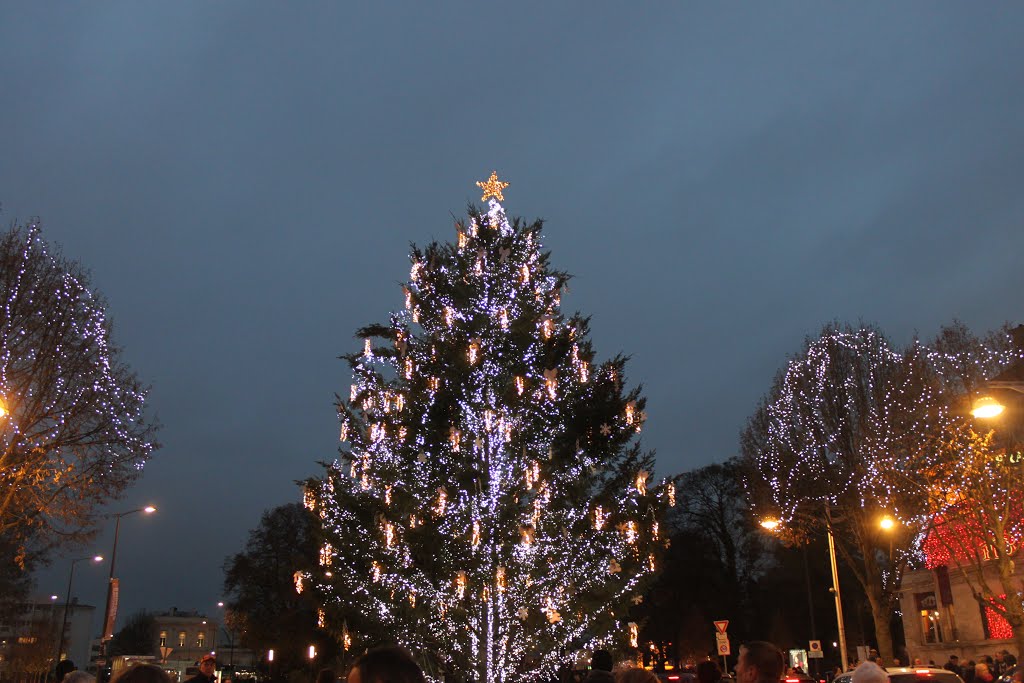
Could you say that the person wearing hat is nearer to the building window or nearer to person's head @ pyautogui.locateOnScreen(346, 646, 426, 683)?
person's head @ pyautogui.locateOnScreen(346, 646, 426, 683)

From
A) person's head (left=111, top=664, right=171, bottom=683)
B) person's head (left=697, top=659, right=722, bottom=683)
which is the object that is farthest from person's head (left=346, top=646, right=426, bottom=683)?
person's head (left=697, top=659, right=722, bottom=683)

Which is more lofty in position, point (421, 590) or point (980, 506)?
point (980, 506)

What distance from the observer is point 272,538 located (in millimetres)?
60281

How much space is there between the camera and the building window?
4353 cm

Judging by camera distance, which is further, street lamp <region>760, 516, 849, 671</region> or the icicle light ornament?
street lamp <region>760, 516, 849, 671</region>

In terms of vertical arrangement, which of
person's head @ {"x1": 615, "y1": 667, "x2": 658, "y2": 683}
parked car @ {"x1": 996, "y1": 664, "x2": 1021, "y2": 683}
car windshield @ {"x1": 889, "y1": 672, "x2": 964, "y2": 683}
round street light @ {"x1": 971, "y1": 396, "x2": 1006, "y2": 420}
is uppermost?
round street light @ {"x1": 971, "y1": 396, "x2": 1006, "y2": 420}

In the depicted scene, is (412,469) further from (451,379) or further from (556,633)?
(556,633)

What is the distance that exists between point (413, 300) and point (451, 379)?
3607 millimetres

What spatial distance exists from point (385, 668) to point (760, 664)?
2564mm

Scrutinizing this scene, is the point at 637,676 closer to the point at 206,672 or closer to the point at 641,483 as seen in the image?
the point at 206,672

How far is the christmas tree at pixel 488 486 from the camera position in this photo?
2511 cm

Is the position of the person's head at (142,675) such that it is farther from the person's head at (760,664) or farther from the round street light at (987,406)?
the round street light at (987,406)

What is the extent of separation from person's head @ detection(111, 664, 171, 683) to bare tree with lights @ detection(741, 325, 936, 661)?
29.8m

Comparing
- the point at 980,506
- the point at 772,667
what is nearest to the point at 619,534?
the point at 980,506
